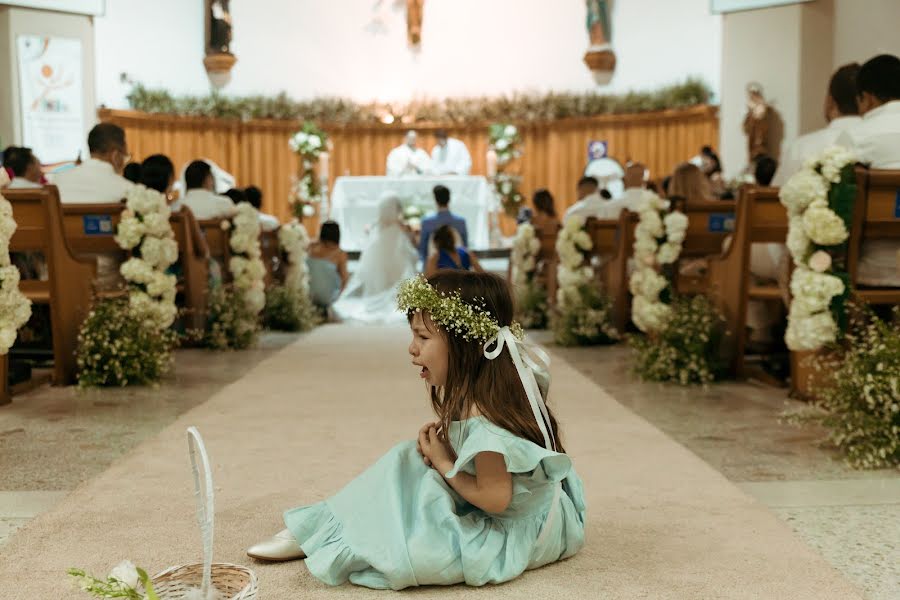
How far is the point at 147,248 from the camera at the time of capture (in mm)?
5820

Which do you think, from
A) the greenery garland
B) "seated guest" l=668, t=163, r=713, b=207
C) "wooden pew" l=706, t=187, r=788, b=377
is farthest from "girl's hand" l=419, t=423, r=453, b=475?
the greenery garland

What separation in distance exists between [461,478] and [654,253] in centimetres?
412

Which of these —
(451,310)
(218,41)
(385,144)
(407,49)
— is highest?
(407,49)

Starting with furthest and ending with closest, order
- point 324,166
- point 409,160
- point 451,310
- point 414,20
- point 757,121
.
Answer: point 414,20 → point 409,160 → point 324,166 → point 757,121 → point 451,310

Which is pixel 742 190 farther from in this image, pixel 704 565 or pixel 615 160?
pixel 615 160

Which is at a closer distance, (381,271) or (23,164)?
(23,164)

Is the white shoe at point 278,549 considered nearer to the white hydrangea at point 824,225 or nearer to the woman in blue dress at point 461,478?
the woman in blue dress at point 461,478

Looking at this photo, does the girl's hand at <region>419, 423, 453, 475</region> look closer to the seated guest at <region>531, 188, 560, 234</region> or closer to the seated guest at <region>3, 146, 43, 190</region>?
the seated guest at <region>3, 146, 43, 190</region>

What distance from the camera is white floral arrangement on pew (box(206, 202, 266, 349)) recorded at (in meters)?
7.57

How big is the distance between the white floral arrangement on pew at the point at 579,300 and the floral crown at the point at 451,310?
5.21 m

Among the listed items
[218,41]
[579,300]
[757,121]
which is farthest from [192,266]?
[218,41]

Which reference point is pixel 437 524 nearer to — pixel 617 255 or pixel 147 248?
pixel 147 248

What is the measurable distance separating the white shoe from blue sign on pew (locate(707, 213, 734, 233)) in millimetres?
4436

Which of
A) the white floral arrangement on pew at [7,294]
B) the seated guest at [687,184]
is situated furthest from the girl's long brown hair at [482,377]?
the seated guest at [687,184]
